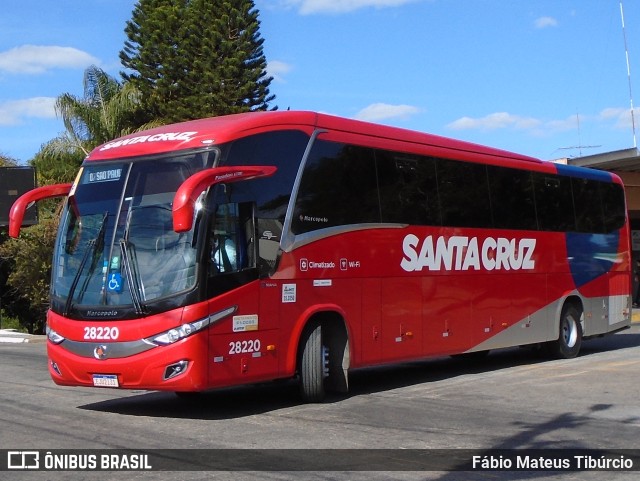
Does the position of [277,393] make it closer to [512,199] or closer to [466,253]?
[466,253]

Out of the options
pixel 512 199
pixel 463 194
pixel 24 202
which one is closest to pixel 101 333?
pixel 24 202

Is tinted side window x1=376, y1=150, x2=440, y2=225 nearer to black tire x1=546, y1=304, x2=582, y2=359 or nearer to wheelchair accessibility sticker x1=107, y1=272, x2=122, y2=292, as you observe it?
wheelchair accessibility sticker x1=107, y1=272, x2=122, y2=292

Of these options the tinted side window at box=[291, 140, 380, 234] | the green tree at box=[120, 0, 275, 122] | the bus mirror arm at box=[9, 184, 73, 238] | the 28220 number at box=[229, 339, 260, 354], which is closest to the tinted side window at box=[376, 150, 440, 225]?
the tinted side window at box=[291, 140, 380, 234]

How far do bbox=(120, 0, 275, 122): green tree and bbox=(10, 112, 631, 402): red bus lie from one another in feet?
89.6

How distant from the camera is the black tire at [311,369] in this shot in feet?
38.0

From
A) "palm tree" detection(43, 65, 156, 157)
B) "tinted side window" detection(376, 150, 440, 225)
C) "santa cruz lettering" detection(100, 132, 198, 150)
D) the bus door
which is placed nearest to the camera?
the bus door

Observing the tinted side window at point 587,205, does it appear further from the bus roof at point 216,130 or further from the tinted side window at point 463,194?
the bus roof at point 216,130

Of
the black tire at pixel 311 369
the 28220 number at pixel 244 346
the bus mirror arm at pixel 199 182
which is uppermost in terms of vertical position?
the bus mirror arm at pixel 199 182

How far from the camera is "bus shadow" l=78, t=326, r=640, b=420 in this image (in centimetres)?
1134

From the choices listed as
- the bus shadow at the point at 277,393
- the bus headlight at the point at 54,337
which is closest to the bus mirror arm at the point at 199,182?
A: the bus headlight at the point at 54,337

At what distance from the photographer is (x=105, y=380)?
1037 cm

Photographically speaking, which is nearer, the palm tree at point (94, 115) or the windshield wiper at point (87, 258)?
the windshield wiper at point (87, 258)

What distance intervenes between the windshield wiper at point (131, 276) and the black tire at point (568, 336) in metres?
10.0

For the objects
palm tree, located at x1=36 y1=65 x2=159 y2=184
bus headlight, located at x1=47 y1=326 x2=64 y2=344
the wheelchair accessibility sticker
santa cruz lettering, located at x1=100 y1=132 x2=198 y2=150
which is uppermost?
palm tree, located at x1=36 y1=65 x2=159 y2=184
